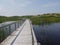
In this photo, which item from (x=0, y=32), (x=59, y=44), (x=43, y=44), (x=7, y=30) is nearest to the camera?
(x=0, y=32)

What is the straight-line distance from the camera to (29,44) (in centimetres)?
867

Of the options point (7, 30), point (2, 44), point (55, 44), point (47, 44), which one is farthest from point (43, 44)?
point (2, 44)

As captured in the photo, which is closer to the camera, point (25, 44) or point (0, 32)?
point (25, 44)

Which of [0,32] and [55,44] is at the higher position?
[0,32]

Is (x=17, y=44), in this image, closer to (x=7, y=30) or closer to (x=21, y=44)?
(x=21, y=44)

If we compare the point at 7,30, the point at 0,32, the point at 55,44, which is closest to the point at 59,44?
the point at 55,44

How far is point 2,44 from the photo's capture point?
8.49 metres

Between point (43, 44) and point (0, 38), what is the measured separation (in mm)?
7828

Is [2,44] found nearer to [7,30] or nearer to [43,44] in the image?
[7,30]

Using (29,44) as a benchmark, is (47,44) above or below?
below

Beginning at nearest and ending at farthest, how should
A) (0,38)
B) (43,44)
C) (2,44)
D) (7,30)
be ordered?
1. (2,44)
2. (0,38)
3. (7,30)
4. (43,44)

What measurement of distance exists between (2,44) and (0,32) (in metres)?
1.58

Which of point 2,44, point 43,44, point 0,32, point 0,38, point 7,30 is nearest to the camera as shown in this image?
point 2,44

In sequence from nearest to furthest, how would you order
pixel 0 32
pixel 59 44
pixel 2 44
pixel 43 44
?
pixel 2 44
pixel 0 32
pixel 43 44
pixel 59 44
